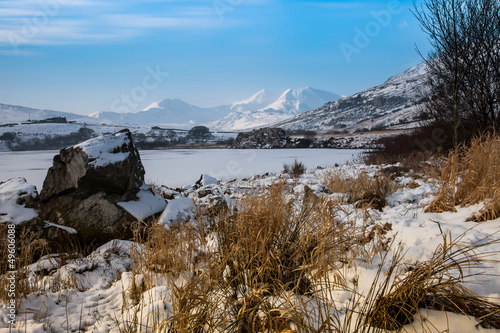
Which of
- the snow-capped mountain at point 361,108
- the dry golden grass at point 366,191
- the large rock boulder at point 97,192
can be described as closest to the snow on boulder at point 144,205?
the large rock boulder at point 97,192

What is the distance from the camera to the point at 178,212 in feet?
16.8

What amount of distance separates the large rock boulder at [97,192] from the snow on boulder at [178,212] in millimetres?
503

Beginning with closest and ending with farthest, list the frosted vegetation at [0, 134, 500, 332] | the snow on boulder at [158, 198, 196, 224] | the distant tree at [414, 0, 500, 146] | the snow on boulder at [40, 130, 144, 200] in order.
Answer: the frosted vegetation at [0, 134, 500, 332], the snow on boulder at [158, 198, 196, 224], the snow on boulder at [40, 130, 144, 200], the distant tree at [414, 0, 500, 146]

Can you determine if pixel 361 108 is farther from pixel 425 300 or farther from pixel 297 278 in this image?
pixel 425 300

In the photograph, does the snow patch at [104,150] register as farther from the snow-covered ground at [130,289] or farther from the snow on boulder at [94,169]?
the snow-covered ground at [130,289]

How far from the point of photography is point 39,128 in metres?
34.9

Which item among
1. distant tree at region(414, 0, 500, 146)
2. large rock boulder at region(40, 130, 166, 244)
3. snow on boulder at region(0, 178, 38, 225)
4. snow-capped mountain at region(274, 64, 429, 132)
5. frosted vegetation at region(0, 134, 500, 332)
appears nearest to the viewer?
frosted vegetation at region(0, 134, 500, 332)

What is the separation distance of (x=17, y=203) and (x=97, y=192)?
1331 mm

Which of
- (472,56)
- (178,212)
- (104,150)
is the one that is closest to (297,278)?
(178,212)

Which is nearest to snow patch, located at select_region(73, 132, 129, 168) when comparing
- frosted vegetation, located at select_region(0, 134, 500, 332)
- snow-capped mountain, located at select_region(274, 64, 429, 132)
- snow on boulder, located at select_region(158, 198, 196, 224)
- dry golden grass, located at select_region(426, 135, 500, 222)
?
snow on boulder, located at select_region(158, 198, 196, 224)

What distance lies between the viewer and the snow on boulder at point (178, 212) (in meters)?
4.99

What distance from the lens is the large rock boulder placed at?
5121 mm

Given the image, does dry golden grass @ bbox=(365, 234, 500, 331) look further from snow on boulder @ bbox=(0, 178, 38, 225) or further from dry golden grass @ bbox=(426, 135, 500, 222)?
snow on boulder @ bbox=(0, 178, 38, 225)

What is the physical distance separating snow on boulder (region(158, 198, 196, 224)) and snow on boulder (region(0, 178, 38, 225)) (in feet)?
6.11
